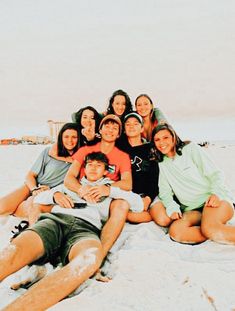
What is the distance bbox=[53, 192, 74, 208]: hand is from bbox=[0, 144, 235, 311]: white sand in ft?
1.91

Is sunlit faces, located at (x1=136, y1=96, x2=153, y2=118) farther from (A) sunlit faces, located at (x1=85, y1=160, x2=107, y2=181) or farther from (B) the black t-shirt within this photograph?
(A) sunlit faces, located at (x1=85, y1=160, x2=107, y2=181)

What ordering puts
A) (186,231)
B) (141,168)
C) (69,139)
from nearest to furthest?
(186,231), (141,168), (69,139)

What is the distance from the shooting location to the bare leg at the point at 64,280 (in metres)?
1.85

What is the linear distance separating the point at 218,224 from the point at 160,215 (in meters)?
0.59

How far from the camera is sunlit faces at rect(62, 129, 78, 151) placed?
3.79 metres

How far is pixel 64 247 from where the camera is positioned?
2486 mm

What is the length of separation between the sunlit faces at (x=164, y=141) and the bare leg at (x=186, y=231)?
0.72 metres

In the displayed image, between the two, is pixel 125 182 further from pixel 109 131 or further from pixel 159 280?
pixel 159 280

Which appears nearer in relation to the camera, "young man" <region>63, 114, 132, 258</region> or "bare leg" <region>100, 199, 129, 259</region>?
"bare leg" <region>100, 199, 129, 259</region>

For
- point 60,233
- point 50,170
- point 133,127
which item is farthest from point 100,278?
point 50,170

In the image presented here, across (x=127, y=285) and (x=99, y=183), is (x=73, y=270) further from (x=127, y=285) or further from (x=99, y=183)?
(x=99, y=183)

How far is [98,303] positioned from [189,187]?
1.60 meters

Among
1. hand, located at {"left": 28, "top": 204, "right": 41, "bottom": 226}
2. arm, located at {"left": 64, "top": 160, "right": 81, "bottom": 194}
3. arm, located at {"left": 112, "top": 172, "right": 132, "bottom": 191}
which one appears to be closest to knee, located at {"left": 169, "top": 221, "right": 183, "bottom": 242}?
arm, located at {"left": 112, "top": 172, "right": 132, "bottom": 191}

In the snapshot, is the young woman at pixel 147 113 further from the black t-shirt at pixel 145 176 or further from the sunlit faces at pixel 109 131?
the sunlit faces at pixel 109 131
